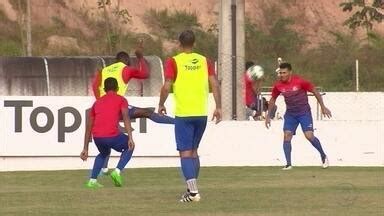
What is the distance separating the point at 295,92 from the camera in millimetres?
21734

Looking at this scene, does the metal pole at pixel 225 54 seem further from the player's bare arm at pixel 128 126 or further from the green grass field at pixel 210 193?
the player's bare arm at pixel 128 126

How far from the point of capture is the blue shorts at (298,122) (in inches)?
859

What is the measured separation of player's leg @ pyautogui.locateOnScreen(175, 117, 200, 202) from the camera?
556 inches

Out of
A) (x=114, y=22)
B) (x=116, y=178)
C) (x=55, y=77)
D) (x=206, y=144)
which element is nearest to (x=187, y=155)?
(x=116, y=178)

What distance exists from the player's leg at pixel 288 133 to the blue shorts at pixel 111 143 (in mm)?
5349

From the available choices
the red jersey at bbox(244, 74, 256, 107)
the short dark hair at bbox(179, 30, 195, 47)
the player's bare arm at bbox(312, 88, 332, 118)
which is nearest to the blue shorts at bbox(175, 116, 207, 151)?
the short dark hair at bbox(179, 30, 195, 47)

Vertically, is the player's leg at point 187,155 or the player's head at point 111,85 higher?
the player's head at point 111,85

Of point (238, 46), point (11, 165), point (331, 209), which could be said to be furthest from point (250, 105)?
point (331, 209)

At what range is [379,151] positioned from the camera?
23.6 m

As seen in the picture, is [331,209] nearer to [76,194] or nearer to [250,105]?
[76,194]

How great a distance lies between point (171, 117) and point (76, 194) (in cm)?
671

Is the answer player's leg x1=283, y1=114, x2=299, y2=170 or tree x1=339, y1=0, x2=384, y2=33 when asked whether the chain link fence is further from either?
tree x1=339, y1=0, x2=384, y2=33

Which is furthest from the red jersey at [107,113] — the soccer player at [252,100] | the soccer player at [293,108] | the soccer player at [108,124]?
the soccer player at [252,100]

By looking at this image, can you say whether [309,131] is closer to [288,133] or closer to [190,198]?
[288,133]
